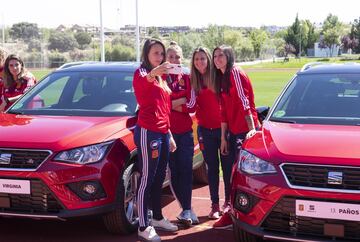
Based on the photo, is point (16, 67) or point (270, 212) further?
point (16, 67)

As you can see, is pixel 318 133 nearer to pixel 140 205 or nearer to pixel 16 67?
pixel 140 205

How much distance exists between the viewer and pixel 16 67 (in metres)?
7.37

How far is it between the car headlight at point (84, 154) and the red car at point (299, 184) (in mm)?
1253

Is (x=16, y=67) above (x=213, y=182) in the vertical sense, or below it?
above

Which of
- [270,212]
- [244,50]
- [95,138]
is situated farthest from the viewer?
[244,50]

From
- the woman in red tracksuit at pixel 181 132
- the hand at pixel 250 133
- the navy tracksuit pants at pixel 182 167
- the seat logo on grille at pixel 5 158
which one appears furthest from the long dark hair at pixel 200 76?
the seat logo on grille at pixel 5 158

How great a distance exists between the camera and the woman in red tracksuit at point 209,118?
580 centimetres

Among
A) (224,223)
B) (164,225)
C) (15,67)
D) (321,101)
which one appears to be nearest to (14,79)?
(15,67)

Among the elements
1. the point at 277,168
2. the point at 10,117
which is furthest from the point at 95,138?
the point at 277,168

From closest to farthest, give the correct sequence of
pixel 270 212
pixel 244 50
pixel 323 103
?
pixel 270 212
pixel 323 103
pixel 244 50

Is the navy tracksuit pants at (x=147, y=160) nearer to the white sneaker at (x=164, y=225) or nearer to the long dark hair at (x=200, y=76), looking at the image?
the white sneaker at (x=164, y=225)

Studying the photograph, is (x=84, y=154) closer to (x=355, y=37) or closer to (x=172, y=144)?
(x=172, y=144)

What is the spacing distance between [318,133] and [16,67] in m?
4.45

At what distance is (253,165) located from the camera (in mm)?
4445
